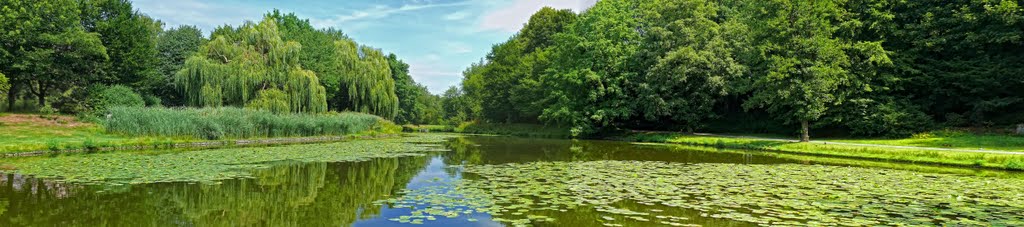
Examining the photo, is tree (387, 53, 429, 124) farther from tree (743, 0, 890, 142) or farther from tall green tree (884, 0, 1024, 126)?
tall green tree (884, 0, 1024, 126)

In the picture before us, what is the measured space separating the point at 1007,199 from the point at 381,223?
11.6 meters

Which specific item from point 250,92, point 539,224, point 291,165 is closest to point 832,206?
point 539,224

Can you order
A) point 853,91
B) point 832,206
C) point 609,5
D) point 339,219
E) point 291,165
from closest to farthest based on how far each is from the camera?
point 339,219
point 832,206
point 291,165
point 853,91
point 609,5

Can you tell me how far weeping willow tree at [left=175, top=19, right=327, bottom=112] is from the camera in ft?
93.8

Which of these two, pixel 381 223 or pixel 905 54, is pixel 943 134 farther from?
pixel 381 223

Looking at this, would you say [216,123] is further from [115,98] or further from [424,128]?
[424,128]

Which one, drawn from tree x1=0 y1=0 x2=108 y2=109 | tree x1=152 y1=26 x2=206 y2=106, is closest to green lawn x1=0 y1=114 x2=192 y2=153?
tree x1=0 y1=0 x2=108 y2=109

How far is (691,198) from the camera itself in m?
10.1

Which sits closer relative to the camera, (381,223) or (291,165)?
(381,223)

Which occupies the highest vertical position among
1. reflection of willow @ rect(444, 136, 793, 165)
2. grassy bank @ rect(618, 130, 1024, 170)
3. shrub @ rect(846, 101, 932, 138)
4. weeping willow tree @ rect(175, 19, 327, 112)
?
weeping willow tree @ rect(175, 19, 327, 112)

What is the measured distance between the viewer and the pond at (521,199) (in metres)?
7.93

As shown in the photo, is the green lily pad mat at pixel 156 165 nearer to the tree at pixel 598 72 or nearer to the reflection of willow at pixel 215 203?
the reflection of willow at pixel 215 203

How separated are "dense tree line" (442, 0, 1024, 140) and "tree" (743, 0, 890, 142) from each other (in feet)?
0.24

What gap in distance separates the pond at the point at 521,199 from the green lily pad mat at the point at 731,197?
3cm
